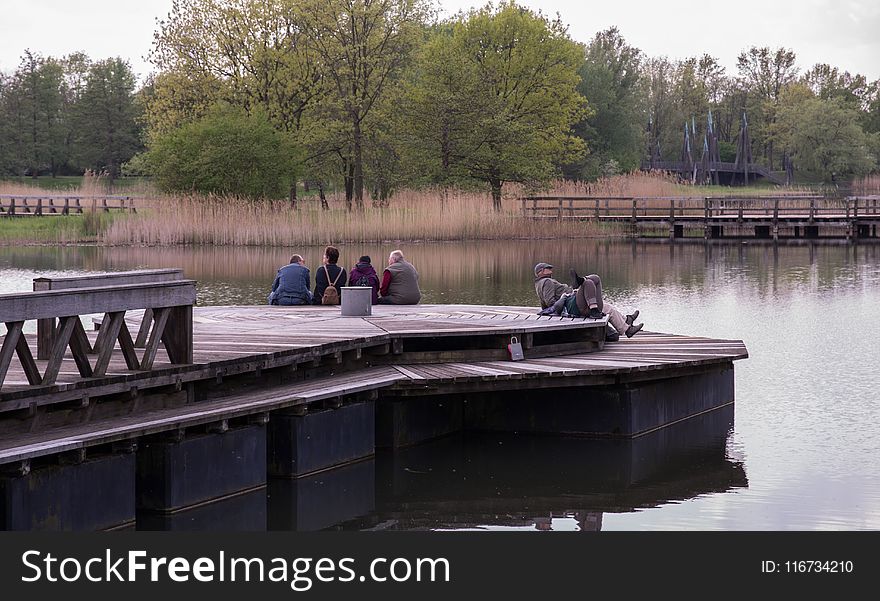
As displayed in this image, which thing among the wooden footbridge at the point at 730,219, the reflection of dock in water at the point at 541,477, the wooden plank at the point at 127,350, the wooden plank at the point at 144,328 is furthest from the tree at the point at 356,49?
the wooden plank at the point at 127,350

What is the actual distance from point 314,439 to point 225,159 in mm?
38892

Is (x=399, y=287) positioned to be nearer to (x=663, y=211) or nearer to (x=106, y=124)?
(x=663, y=211)

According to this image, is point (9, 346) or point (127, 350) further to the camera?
point (127, 350)

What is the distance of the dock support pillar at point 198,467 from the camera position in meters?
11.2

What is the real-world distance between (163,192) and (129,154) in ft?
108

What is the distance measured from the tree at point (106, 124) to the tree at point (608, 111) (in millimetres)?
27101

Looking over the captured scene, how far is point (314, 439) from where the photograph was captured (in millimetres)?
12891

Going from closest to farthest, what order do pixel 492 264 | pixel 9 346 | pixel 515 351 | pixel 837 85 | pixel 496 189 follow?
1. pixel 9 346
2. pixel 515 351
3. pixel 492 264
4. pixel 496 189
5. pixel 837 85

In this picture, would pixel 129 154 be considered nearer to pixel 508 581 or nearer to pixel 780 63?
pixel 780 63

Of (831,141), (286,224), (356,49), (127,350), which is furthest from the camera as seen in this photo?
(831,141)

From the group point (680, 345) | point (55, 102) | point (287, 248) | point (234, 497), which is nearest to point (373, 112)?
point (287, 248)

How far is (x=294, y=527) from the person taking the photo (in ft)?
37.9

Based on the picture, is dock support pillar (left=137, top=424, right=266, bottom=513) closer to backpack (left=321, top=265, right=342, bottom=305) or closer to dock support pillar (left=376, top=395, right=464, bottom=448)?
dock support pillar (left=376, top=395, right=464, bottom=448)

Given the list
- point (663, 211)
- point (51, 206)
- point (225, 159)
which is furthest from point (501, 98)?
point (51, 206)
